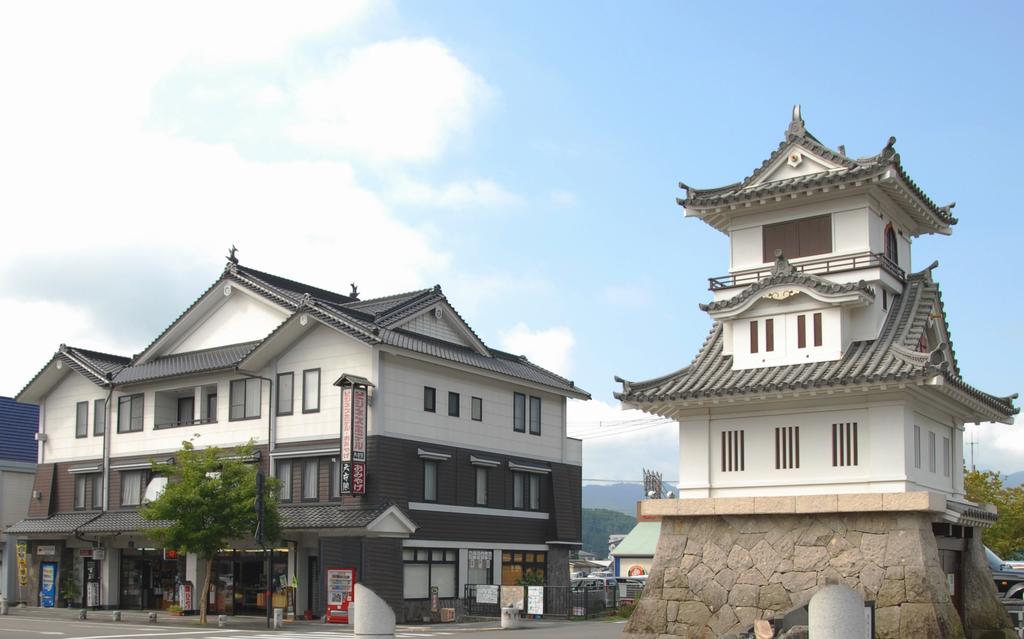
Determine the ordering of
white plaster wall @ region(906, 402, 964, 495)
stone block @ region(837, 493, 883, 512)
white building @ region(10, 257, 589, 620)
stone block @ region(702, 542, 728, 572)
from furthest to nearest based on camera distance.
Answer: white building @ region(10, 257, 589, 620)
stone block @ region(702, 542, 728, 572)
white plaster wall @ region(906, 402, 964, 495)
stone block @ region(837, 493, 883, 512)

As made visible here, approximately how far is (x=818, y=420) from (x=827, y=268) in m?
3.77

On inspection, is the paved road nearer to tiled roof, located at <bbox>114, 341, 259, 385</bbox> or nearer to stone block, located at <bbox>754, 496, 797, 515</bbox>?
stone block, located at <bbox>754, 496, 797, 515</bbox>

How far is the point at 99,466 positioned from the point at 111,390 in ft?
10.9

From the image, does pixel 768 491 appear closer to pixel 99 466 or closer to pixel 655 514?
pixel 655 514

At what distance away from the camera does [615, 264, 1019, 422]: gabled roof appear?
23281 mm

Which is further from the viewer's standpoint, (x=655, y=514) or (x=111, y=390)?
(x=111, y=390)

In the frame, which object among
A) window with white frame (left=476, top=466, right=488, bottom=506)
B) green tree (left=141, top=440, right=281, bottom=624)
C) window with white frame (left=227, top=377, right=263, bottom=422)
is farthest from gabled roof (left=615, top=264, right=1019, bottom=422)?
window with white frame (left=227, top=377, right=263, bottom=422)

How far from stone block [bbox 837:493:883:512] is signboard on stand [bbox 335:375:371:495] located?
18.6 meters

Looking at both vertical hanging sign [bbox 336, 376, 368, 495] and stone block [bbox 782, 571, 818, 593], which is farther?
vertical hanging sign [bbox 336, 376, 368, 495]

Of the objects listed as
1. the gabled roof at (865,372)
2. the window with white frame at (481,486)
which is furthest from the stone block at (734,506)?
the window with white frame at (481,486)

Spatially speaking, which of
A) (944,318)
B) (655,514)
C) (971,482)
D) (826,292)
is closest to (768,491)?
(655,514)

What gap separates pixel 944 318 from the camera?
91.8 feet

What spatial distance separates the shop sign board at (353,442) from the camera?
123ft

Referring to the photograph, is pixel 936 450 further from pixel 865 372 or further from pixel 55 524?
pixel 55 524
